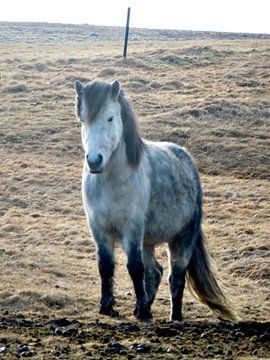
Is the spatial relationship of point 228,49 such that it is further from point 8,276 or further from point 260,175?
point 8,276

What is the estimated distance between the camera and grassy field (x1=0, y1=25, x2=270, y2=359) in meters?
10.7

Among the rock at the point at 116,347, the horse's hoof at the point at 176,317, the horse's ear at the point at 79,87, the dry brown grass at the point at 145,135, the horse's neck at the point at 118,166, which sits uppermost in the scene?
the horse's ear at the point at 79,87

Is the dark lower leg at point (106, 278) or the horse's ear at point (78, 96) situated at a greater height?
the horse's ear at point (78, 96)

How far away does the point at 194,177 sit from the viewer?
10688mm

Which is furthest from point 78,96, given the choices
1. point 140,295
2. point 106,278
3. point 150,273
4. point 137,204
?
point 150,273

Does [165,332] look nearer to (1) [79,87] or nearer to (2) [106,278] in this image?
(2) [106,278]

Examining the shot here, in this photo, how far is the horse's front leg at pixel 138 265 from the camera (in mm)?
9320

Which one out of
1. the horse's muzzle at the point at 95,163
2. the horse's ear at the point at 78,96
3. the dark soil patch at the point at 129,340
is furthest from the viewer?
the horse's ear at the point at 78,96

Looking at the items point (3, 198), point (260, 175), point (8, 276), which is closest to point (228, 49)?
point (260, 175)

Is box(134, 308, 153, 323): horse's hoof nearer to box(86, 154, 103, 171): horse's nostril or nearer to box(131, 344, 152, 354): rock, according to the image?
Result: box(86, 154, 103, 171): horse's nostril

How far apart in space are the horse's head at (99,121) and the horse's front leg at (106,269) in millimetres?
988

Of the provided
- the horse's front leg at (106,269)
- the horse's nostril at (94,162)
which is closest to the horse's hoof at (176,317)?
the horse's front leg at (106,269)

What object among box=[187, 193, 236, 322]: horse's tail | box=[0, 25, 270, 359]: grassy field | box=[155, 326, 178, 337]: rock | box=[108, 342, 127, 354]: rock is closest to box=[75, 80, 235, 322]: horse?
box=[187, 193, 236, 322]: horse's tail

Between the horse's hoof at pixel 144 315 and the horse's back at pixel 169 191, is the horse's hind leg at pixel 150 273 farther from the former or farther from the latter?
the horse's hoof at pixel 144 315
